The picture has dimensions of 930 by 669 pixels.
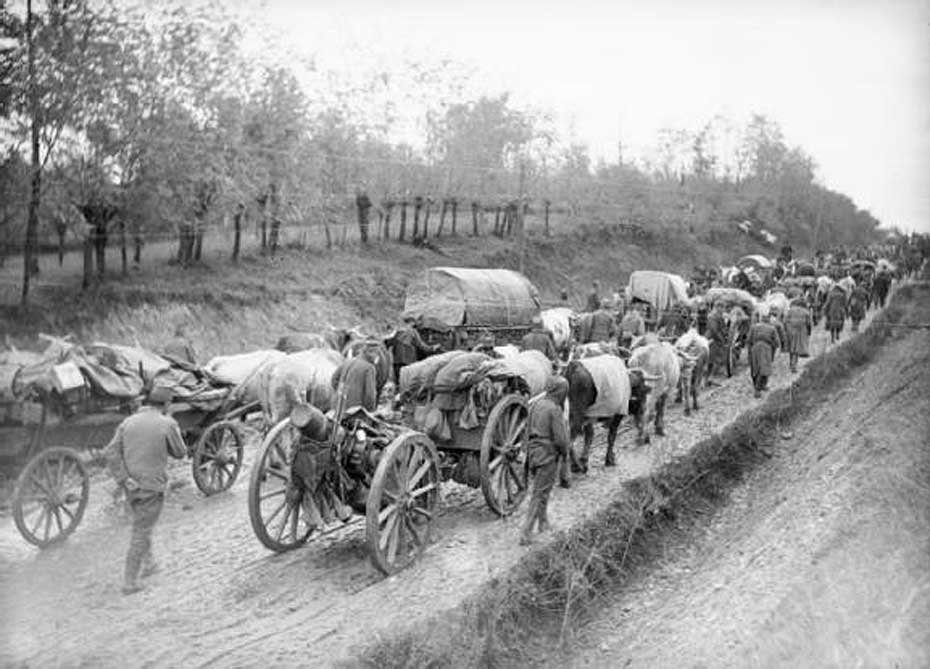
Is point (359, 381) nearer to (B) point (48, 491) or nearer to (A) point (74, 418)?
(A) point (74, 418)

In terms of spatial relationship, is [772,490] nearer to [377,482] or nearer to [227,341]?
[377,482]

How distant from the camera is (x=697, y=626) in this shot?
252 inches

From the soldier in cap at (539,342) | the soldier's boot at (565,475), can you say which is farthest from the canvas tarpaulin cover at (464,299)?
the soldier's boot at (565,475)

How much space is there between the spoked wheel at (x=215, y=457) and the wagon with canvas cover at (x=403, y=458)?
2.68 ft

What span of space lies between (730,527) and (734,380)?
876cm

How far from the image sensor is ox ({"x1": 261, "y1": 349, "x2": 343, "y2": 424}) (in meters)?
9.89

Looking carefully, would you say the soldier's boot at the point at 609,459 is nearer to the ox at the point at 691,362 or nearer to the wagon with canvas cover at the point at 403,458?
the wagon with canvas cover at the point at 403,458

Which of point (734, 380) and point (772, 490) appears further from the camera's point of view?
point (734, 380)

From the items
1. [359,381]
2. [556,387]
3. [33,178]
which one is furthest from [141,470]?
[33,178]

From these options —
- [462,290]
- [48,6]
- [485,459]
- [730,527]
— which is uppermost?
[48,6]

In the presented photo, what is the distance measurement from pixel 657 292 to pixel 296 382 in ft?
42.8

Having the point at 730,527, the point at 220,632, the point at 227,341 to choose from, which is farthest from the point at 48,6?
the point at 730,527

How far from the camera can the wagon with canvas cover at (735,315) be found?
17484mm

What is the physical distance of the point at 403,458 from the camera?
22.9 feet
